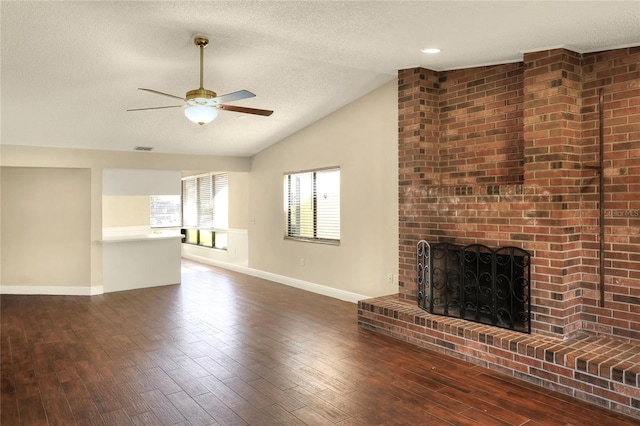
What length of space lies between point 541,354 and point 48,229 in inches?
264

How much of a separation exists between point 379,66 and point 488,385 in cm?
313

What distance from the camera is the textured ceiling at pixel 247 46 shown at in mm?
3049

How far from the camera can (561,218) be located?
359 centimetres

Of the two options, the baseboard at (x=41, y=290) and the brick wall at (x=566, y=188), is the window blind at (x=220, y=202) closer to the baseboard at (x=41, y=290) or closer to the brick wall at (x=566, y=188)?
the baseboard at (x=41, y=290)

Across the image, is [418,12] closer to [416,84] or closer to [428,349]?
[416,84]

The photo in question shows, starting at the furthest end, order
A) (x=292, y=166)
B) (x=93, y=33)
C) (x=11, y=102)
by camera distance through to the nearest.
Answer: (x=292, y=166) → (x=11, y=102) → (x=93, y=33)

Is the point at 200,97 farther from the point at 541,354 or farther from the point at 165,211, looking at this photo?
the point at 165,211

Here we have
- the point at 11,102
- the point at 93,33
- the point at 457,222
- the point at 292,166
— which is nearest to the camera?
the point at 93,33

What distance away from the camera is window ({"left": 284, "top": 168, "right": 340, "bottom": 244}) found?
6262 millimetres

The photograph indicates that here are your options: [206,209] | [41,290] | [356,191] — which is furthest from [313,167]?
[41,290]

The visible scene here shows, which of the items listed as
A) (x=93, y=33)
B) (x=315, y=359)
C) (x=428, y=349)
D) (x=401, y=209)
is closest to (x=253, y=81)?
(x=93, y=33)

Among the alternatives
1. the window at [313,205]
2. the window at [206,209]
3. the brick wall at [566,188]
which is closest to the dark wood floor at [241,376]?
the brick wall at [566,188]

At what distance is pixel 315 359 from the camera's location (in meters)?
3.78

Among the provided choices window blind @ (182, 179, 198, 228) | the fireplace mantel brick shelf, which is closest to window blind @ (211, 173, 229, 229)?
window blind @ (182, 179, 198, 228)
